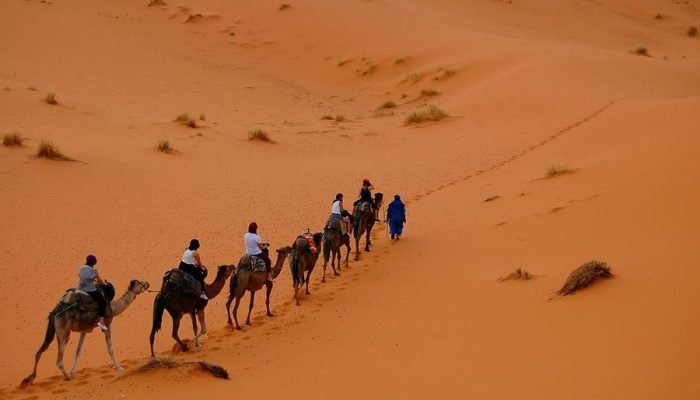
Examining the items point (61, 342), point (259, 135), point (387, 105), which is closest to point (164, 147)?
point (259, 135)

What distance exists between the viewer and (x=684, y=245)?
10.9 m

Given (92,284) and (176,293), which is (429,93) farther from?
(92,284)

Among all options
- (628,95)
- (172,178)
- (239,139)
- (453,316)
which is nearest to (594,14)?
(628,95)

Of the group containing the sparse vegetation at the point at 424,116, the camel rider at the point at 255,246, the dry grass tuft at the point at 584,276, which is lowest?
the dry grass tuft at the point at 584,276

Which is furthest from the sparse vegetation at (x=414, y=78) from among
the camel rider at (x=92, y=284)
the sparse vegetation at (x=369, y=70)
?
the camel rider at (x=92, y=284)

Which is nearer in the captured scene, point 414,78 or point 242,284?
point 242,284

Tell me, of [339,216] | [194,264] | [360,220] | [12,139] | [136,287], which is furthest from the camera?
[12,139]

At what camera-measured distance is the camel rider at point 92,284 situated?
9516mm

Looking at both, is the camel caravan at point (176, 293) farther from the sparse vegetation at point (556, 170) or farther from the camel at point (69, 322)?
the sparse vegetation at point (556, 170)

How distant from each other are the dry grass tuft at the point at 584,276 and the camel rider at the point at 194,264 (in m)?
5.39

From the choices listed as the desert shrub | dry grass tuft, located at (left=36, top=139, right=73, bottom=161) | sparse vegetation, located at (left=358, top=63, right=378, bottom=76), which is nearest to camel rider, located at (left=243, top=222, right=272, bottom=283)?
dry grass tuft, located at (left=36, top=139, right=73, bottom=161)

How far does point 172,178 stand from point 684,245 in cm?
1319

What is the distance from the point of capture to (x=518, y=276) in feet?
37.7

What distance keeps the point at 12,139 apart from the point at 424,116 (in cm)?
1549
